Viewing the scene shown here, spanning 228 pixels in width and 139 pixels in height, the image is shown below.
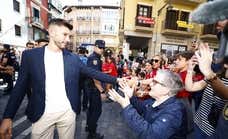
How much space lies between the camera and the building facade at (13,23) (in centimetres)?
1966

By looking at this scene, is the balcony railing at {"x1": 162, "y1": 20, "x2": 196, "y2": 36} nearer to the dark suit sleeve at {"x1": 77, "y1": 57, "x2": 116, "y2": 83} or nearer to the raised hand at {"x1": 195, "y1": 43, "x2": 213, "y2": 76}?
the dark suit sleeve at {"x1": 77, "y1": 57, "x2": 116, "y2": 83}

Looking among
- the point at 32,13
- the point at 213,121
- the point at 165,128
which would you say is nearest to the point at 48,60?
the point at 165,128

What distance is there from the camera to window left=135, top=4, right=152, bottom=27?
1936cm

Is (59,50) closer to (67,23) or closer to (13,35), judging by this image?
(67,23)

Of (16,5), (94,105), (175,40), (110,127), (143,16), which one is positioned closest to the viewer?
(94,105)

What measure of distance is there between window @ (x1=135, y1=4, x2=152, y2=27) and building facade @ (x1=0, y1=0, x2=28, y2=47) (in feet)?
39.9

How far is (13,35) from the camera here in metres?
21.5

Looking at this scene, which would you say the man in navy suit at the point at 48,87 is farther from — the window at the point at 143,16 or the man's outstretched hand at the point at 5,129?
the window at the point at 143,16

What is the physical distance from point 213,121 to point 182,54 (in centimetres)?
190

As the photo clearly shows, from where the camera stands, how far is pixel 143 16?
19.8 m

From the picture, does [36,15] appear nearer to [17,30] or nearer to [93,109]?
[17,30]

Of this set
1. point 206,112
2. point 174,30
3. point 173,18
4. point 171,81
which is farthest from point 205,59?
point 173,18

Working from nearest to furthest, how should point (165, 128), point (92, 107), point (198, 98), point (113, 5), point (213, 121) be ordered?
point (165, 128)
point (213, 121)
point (198, 98)
point (92, 107)
point (113, 5)

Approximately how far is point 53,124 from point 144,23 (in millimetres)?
18089
